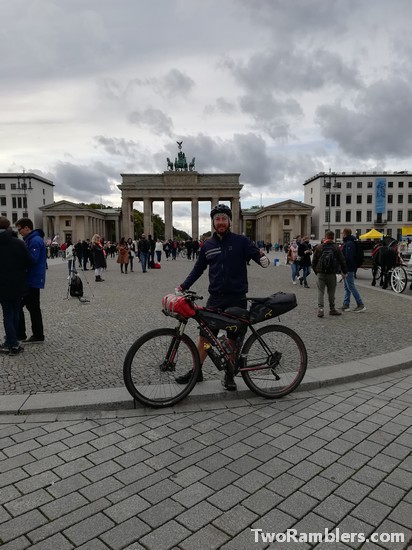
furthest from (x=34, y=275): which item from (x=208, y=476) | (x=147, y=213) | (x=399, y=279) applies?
(x=147, y=213)

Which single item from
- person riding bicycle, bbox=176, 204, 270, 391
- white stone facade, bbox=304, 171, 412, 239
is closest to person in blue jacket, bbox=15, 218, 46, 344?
person riding bicycle, bbox=176, 204, 270, 391

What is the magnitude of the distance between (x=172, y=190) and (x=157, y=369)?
247ft

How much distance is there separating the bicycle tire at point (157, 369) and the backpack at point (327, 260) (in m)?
5.75

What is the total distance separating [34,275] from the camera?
6.85 m

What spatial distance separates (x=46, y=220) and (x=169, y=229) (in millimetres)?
36782

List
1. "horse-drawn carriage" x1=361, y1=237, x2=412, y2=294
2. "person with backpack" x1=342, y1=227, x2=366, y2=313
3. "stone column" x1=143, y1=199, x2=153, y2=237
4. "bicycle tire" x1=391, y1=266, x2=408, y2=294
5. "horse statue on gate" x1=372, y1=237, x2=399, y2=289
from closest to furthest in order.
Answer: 1. "person with backpack" x1=342, y1=227, x2=366, y2=313
2. "bicycle tire" x1=391, y1=266, x2=408, y2=294
3. "horse-drawn carriage" x1=361, y1=237, x2=412, y2=294
4. "horse statue on gate" x1=372, y1=237, x2=399, y2=289
5. "stone column" x1=143, y1=199, x2=153, y2=237

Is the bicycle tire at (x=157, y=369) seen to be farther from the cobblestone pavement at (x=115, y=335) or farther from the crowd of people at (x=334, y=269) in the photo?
the crowd of people at (x=334, y=269)

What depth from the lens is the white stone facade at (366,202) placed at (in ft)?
336

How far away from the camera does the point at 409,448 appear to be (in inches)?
139

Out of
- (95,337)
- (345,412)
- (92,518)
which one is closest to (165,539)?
(92,518)

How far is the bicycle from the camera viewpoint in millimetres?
4324

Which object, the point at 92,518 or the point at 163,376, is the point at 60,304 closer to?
the point at 163,376

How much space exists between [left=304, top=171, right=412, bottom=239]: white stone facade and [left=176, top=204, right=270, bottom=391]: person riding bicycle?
10170 centimetres

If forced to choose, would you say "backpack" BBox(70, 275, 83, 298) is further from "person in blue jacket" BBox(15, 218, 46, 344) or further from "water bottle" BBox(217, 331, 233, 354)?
"water bottle" BBox(217, 331, 233, 354)
